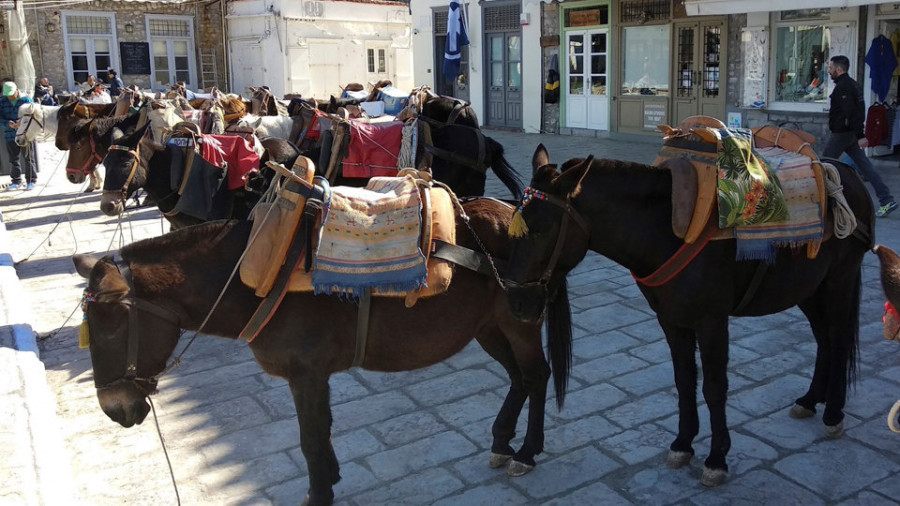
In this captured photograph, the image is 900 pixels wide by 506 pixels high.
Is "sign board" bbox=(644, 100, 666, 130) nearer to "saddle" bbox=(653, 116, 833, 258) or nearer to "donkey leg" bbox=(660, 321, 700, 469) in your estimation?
"saddle" bbox=(653, 116, 833, 258)

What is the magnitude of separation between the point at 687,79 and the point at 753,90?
1895 millimetres

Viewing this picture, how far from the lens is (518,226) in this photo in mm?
3426

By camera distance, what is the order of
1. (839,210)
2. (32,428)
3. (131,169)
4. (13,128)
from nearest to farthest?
(839,210), (32,428), (131,169), (13,128)

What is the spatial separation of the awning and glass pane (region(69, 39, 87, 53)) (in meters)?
19.0

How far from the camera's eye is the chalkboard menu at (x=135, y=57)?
83.6 feet

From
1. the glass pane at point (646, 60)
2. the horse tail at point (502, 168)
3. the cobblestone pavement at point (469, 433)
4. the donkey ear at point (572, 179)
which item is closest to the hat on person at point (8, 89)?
the cobblestone pavement at point (469, 433)

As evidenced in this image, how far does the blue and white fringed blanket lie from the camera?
3.26 meters

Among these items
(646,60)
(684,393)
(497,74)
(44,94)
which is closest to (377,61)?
(497,74)

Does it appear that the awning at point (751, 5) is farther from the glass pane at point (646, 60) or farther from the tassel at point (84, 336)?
the tassel at point (84, 336)

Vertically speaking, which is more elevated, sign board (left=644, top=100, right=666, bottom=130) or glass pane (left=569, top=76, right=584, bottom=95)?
glass pane (left=569, top=76, right=584, bottom=95)

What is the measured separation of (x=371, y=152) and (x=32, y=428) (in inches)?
151

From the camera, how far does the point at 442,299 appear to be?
11.7 ft

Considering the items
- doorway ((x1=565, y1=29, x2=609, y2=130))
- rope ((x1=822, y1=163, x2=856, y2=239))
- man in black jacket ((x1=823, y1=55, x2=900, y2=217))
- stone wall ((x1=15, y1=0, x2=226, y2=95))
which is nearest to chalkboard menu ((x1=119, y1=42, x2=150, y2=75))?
stone wall ((x1=15, y1=0, x2=226, y2=95))

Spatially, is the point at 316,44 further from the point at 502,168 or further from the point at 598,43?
the point at 502,168
